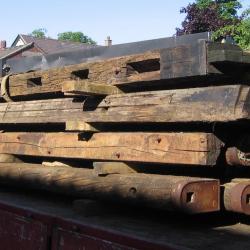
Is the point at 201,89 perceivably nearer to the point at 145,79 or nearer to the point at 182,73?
the point at 182,73

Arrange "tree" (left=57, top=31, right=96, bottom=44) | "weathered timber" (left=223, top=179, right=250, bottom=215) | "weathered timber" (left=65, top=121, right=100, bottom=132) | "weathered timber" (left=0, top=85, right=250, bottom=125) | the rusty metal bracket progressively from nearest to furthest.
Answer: "weathered timber" (left=0, top=85, right=250, bottom=125)
"weathered timber" (left=223, top=179, right=250, bottom=215)
"weathered timber" (left=65, top=121, right=100, bottom=132)
the rusty metal bracket
"tree" (left=57, top=31, right=96, bottom=44)

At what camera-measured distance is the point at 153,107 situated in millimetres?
3098

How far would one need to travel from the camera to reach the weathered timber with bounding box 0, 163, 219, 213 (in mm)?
2777

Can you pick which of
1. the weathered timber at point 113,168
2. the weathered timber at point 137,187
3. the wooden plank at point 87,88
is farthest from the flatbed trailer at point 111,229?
the wooden plank at point 87,88

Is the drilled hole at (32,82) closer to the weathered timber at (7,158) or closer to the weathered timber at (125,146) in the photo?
the weathered timber at (125,146)

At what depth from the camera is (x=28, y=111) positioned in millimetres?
4227

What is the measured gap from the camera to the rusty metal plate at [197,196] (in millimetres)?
2742

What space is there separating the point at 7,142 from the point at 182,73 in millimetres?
1990

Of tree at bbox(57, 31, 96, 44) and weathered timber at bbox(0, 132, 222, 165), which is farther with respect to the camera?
tree at bbox(57, 31, 96, 44)

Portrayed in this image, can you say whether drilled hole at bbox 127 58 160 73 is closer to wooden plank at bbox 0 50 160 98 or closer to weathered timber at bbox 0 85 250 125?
wooden plank at bbox 0 50 160 98

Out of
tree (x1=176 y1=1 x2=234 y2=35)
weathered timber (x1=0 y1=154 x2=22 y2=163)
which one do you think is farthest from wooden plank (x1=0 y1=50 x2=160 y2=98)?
tree (x1=176 y1=1 x2=234 y2=35)

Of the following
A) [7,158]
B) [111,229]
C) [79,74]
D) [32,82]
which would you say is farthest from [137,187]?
[7,158]

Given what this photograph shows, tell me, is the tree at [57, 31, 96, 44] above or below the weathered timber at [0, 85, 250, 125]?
above

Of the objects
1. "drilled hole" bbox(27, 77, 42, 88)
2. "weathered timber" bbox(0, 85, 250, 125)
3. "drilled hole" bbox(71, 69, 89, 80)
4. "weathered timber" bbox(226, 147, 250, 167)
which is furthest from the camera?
"drilled hole" bbox(27, 77, 42, 88)
